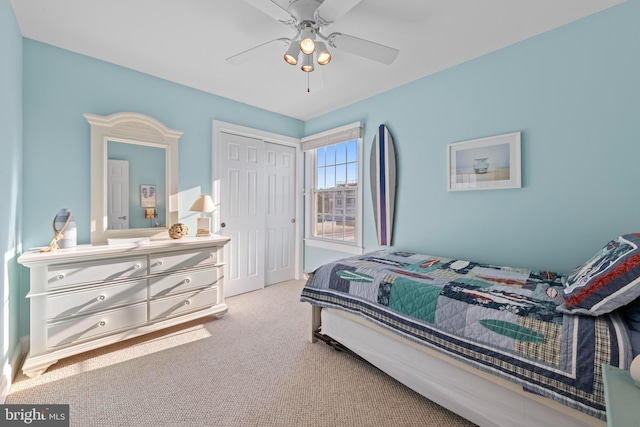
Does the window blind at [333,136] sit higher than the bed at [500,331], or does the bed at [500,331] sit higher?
the window blind at [333,136]

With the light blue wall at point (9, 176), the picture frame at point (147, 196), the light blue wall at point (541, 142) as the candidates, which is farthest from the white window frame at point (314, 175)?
the light blue wall at point (9, 176)

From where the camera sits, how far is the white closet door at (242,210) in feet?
11.6

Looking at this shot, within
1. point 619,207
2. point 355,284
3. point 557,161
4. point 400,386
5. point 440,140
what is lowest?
point 400,386

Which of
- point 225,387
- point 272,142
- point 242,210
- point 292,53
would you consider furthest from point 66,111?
point 225,387

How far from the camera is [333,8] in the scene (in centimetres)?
158

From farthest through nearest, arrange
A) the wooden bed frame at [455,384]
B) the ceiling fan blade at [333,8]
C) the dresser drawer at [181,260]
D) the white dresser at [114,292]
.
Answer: the dresser drawer at [181,260], the white dresser at [114,292], the ceiling fan blade at [333,8], the wooden bed frame at [455,384]

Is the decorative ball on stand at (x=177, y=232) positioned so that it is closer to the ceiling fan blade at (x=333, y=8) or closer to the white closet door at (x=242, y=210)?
the white closet door at (x=242, y=210)

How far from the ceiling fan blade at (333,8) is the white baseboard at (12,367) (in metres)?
2.98

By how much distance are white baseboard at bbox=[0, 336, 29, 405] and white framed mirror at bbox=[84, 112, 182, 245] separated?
92 centimetres

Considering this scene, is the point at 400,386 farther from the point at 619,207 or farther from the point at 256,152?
the point at 256,152

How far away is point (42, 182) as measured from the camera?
90.7 inches

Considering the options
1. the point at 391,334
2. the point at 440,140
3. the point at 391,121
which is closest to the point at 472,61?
the point at 440,140

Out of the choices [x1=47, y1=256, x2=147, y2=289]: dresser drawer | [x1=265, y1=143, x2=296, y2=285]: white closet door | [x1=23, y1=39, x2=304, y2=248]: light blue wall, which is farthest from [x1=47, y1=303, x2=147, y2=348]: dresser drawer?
[x1=265, y1=143, x2=296, y2=285]: white closet door

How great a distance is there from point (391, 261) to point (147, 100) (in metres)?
2.97
